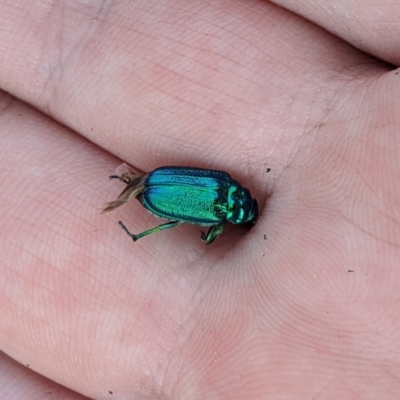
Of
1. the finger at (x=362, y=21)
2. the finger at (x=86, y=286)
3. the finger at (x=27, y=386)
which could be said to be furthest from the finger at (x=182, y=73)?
the finger at (x=27, y=386)

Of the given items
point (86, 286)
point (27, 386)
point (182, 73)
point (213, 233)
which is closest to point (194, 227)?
point (213, 233)

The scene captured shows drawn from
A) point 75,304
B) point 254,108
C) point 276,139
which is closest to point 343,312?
point 276,139

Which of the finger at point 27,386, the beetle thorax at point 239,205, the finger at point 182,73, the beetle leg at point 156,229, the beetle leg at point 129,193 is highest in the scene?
the finger at point 182,73

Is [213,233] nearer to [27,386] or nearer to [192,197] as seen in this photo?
[192,197]

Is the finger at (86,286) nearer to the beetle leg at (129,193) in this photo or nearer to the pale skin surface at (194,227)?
the pale skin surface at (194,227)

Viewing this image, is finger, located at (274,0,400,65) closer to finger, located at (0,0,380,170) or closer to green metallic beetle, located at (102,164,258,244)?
finger, located at (0,0,380,170)

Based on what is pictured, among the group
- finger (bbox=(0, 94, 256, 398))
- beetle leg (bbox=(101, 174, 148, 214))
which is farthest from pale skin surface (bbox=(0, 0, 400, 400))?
beetle leg (bbox=(101, 174, 148, 214))
